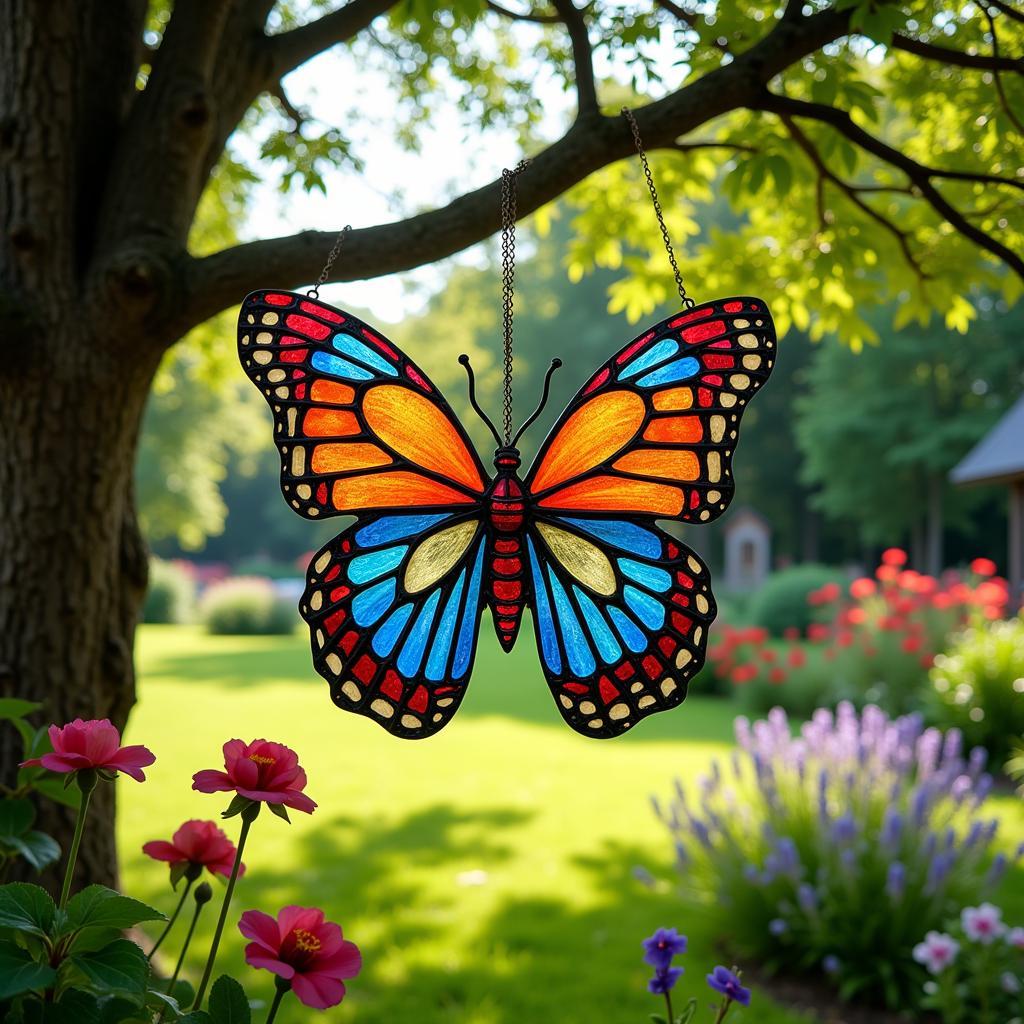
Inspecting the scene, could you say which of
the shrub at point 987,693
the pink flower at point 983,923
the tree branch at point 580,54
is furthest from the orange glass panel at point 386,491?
the shrub at point 987,693

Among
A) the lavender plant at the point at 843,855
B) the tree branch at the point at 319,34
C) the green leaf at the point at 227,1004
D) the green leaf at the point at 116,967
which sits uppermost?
the tree branch at the point at 319,34

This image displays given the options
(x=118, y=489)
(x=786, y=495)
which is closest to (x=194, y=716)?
(x=118, y=489)

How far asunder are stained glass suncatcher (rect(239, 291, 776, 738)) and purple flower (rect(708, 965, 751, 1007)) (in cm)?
41

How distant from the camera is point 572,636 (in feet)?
5.62

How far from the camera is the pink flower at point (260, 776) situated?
1.19 meters

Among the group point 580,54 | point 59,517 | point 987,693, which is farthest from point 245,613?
point 580,54

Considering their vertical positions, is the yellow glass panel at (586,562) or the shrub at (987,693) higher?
the yellow glass panel at (586,562)

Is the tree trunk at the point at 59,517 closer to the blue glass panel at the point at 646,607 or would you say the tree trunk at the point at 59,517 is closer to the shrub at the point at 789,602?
the blue glass panel at the point at 646,607

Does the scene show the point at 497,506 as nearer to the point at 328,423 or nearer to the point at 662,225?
the point at 328,423

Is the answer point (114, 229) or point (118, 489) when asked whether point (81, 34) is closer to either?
point (114, 229)

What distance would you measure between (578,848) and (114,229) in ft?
15.4

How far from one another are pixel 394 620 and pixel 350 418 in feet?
1.20

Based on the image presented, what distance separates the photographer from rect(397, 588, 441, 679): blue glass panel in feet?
5.52

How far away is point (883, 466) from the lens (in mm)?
28500
